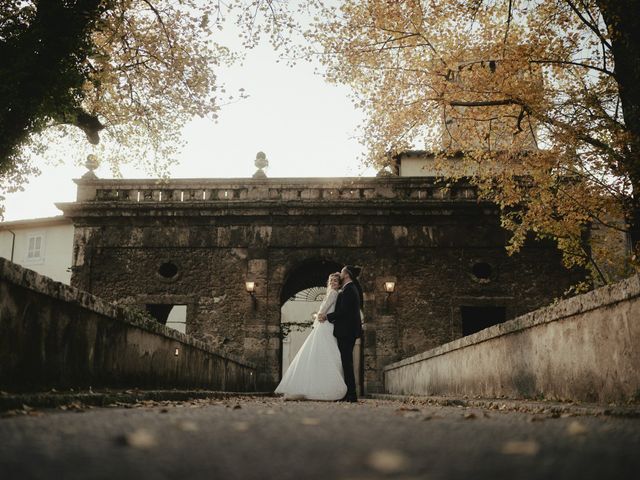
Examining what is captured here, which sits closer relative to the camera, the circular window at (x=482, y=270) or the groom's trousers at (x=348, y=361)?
the groom's trousers at (x=348, y=361)

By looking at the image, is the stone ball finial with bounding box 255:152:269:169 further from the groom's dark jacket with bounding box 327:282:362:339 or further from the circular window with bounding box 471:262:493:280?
the groom's dark jacket with bounding box 327:282:362:339

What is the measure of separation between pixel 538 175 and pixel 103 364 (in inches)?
358

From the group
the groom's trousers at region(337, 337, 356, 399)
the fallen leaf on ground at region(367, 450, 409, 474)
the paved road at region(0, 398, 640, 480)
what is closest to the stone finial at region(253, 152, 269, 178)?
the groom's trousers at region(337, 337, 356, 399)

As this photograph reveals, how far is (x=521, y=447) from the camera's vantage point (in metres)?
2.41

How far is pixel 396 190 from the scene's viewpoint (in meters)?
19.4

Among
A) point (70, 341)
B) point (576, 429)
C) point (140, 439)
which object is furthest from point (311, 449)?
point (70, 341)

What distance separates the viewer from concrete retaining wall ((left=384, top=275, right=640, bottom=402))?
4555 millimetres

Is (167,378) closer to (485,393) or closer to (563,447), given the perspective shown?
(485,393)

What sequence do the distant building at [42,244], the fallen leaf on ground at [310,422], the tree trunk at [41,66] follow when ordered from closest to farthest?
the fallen leaf on ground at [310,422] < the tree trunk at [41,66] < the distant building at [42,244]

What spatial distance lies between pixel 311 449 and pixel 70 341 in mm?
3872

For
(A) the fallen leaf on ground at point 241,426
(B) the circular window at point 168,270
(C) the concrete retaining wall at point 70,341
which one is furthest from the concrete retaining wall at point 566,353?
(B) the circular window at point 168,270

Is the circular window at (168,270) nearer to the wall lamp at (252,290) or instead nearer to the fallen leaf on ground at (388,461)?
the wall lamp at (252,290)

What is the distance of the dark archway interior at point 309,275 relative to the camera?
780 inches

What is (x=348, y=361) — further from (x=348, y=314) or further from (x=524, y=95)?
(x=524, y=95)
